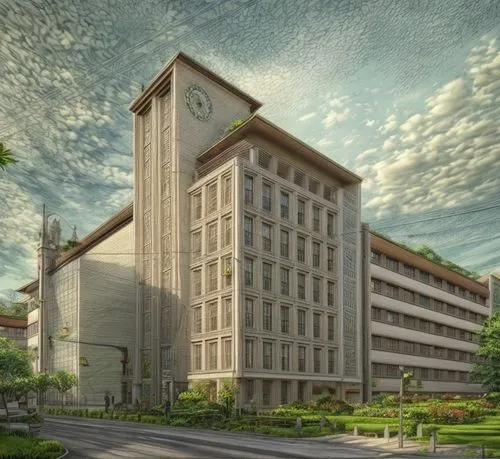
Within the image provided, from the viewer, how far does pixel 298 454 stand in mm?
29203

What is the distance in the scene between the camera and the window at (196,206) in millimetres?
65188

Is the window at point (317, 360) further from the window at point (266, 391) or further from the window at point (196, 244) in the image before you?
the window at point (196, 244)

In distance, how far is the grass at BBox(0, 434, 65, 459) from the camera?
2508 cm

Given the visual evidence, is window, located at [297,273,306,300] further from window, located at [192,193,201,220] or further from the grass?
the grass

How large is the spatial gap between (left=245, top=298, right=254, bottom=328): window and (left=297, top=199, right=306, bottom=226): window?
12098mm

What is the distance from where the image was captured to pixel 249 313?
58.8 m

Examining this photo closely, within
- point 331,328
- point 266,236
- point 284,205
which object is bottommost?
point 331,328

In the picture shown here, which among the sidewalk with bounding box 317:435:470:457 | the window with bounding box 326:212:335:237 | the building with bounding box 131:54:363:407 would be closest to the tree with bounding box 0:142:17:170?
the sidewalk with bounding box 317:435:470:457

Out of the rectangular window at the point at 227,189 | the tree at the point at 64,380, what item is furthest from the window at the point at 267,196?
the tree at the point at 64,380

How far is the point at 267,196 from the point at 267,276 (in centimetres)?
824

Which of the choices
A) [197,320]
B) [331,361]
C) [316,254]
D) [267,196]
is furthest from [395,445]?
[316,254]

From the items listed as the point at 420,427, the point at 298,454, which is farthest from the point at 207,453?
the point at 420,427

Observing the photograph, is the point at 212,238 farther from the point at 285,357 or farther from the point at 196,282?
the point at 285,357

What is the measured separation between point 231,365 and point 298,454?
91.5 feet
